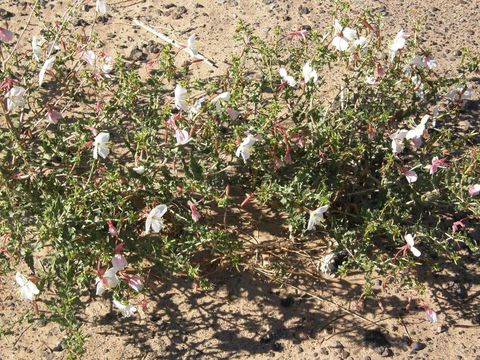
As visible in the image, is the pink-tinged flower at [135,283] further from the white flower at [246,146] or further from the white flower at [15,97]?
the white flower at [15,97]

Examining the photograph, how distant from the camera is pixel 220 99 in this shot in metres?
3.45

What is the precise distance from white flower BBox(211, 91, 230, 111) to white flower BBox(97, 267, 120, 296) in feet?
2.95

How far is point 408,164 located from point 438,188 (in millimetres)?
418

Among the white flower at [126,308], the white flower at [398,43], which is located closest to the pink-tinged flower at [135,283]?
the white flower at [126,308]

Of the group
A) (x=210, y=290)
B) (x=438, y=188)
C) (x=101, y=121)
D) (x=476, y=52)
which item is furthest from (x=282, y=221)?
(x=476, y=52)

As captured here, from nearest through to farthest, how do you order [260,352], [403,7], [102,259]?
[102,259]
[260,352]
[403,7]

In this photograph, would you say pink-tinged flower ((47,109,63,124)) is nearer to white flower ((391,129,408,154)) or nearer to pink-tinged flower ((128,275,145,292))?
pink-tinged flower ((128,275,145,292))

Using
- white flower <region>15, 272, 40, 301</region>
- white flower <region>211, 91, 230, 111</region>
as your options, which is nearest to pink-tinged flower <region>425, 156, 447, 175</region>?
white flower <region>211, 91, 230, 111</region>

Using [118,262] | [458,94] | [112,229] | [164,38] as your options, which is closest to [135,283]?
[118,262]

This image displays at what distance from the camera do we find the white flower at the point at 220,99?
3.34 meters

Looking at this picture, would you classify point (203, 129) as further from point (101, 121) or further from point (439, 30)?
point (439, 30)

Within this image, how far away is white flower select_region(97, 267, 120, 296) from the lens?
310 centimetres

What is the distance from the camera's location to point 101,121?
12.3ft

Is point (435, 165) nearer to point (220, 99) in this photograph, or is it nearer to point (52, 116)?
point (220, 99)
